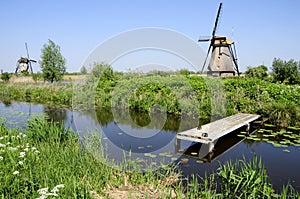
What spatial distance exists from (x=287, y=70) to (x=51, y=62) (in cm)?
1999

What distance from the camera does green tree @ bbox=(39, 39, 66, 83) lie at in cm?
2128

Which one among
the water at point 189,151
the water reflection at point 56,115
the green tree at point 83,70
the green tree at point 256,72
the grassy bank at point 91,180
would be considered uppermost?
the green tree at point 256,72

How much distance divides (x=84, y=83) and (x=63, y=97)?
300cm

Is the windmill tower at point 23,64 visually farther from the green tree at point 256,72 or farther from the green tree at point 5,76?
the green tree at point 256,72

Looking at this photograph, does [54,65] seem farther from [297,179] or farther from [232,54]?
[297,179]

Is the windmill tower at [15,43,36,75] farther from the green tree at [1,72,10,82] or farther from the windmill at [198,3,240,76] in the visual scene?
the windmill at [198,3,240,76]

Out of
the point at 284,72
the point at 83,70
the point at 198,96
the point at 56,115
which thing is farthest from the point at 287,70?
the point at 56,115

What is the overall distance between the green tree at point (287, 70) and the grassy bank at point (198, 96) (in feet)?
43.4

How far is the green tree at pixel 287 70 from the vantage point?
2103 centimetres

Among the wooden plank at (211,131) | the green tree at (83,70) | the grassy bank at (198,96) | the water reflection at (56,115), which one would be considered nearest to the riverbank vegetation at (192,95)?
the grassy bank at (198,96)

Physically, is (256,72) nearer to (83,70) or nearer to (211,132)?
(83,70)

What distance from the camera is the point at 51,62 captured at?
2147 centimetres

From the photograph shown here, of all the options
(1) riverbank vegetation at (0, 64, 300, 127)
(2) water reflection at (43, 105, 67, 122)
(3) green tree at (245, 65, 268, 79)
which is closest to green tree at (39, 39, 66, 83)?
(1) riverbank vegetation at (0, 64, 300, 127)

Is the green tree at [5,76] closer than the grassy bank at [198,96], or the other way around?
the grassy bank at [198,96]
